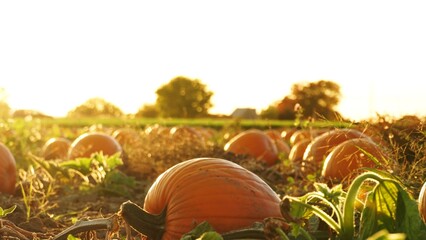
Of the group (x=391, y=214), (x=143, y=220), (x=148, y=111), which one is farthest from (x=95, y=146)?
(x=148, y=111)

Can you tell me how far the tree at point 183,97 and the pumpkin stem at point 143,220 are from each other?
249 feet

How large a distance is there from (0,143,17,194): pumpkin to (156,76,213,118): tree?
73.3 metres

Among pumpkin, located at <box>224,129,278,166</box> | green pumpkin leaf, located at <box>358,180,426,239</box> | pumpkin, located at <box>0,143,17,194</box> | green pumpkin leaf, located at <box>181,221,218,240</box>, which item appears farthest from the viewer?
pumpkin, located at <box>224,129,278,166</box>

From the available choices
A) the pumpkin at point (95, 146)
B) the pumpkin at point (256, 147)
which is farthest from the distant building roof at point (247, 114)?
the pumpkin at point (95, 146)

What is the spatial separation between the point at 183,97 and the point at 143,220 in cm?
7901

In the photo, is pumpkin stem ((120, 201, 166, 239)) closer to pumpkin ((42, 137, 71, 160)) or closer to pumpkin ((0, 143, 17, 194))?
pumpkin ((0, 143, 17, 194))

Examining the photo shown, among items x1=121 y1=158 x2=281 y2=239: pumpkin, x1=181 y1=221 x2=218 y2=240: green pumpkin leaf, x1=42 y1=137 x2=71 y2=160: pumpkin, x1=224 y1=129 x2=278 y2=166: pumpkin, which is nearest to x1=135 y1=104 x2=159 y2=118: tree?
x1=42 y1=137 x2=71 y2=160: pumpkin

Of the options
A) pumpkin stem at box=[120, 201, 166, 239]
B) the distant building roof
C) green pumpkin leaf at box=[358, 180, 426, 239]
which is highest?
the distant building roof

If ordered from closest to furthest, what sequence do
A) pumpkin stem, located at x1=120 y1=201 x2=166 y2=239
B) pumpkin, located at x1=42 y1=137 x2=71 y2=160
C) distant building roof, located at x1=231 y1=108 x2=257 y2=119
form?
pumpkin stem, located at x1=120 y1=201 x2=166 y2=239
pumpkin, located at x1=42 y1=137 x2=71 y2=160
distant building roof, located at x1=231 y1=108 x2=257 y2=119

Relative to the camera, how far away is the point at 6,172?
512cm

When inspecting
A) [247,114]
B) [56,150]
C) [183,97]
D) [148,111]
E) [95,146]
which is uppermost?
[183,97]

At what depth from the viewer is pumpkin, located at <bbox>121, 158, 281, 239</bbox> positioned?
7.89 ft

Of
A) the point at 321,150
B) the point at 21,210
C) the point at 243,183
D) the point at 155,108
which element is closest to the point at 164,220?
the point at 243,183

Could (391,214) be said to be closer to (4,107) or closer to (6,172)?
(6,172)
